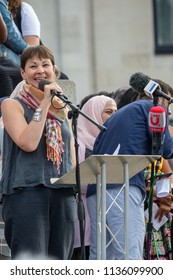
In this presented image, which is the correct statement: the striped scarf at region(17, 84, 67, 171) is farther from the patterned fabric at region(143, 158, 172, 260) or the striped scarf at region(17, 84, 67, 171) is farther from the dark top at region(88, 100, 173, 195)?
the patterned fabric at region(143, 158, 172, 260)

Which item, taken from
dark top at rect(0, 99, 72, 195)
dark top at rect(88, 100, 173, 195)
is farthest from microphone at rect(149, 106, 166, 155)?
dark top at rect(0, 99, 72, 195)

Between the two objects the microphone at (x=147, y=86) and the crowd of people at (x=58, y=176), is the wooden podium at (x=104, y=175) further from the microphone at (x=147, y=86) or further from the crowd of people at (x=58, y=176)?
the microphone at (x=147, y=86)

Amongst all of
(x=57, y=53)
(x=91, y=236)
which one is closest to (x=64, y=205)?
(x=91, y=236)

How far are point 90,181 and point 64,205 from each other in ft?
0.81

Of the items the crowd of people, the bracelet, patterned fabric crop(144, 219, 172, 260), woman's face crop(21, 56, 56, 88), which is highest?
woman's face crop(21, 56, 56, 88)

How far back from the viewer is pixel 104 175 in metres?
9.75

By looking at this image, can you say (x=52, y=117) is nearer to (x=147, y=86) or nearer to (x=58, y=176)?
(x=58, y=176)

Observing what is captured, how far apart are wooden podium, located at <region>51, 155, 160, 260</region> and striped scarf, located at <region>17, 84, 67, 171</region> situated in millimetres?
280

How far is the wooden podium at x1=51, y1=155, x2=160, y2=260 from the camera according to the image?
381 inches

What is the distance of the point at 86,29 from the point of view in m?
22.5

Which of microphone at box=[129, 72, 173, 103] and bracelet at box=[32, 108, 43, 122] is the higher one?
microphone at box=[129, 72, 173, 103]

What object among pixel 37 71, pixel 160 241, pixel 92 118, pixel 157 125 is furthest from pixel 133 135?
pixel 160 241

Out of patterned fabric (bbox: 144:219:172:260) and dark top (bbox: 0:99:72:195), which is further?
patterned fabric (bbox: 144:219:172:260)

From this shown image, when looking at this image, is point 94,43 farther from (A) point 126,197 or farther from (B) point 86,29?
(A) point 126,197
